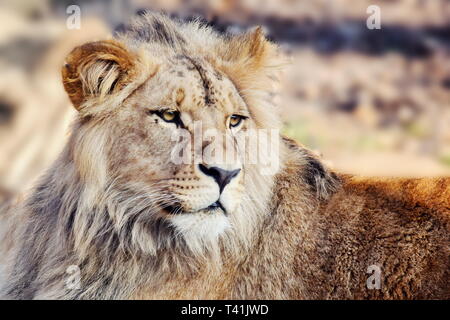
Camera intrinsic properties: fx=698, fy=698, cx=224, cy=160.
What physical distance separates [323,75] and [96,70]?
5.94 meters

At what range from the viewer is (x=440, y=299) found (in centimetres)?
320

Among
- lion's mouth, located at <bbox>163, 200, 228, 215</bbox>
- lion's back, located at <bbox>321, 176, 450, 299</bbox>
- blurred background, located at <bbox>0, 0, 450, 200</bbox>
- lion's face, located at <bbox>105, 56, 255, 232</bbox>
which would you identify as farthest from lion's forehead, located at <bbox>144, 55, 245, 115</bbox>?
blurred background, located at <bbox>0, 0, 450, 200</bbox>

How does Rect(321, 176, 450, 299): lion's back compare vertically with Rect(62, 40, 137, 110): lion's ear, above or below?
below

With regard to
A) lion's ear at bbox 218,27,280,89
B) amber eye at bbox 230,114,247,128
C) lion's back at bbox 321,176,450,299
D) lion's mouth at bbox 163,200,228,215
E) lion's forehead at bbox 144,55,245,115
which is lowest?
lion's back at bbox 321,176,450,299

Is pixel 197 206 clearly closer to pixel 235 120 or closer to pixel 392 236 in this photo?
pixel 235 120

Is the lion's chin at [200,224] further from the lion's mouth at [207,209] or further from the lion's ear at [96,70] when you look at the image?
the lion's ear at [96,70]

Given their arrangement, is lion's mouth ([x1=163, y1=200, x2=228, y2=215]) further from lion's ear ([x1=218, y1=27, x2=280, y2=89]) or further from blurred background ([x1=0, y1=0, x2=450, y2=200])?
blurred background ([x1=0, y1=0, x2=450, y2=200])

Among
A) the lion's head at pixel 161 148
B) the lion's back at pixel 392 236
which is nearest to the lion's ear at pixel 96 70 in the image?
the lion's head at pixel 161 148

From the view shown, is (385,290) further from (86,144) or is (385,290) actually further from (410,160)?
(410,160)

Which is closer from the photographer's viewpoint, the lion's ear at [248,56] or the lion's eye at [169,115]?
the lion's eye at [169,115]

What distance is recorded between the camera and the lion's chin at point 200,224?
3078 millimetres

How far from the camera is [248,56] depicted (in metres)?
3.61

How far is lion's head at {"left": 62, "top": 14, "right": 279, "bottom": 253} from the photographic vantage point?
10.1ft

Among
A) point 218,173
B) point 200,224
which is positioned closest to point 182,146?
point 218,173
